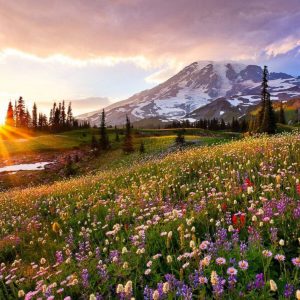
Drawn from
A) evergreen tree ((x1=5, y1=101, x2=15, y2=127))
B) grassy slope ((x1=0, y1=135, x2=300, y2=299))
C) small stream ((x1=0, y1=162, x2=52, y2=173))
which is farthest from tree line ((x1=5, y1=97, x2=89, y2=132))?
grassy slope ((x1=0, y1=135, x2=300, y2=299))

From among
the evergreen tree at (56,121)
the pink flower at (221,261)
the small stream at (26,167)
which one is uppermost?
the evergreen tree at (56,121)

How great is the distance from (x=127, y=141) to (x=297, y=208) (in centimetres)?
5357

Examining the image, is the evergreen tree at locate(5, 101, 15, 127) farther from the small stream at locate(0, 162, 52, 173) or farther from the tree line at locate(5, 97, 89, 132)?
the small stream at locate(0, 162, 52, 173)

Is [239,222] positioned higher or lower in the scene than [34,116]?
lower

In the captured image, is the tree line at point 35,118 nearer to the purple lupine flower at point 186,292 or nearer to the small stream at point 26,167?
the small stream at point 26,167

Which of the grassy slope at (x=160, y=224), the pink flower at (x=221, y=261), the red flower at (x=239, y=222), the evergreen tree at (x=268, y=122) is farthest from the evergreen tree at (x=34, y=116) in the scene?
the pink flower at (x=221, y=261)

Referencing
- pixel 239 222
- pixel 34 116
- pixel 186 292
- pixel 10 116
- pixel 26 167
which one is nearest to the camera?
pixel 186 292

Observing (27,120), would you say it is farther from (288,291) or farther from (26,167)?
(288,291)

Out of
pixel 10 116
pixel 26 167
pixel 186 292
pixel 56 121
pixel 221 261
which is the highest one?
pixel 10 116

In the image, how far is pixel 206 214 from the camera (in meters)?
6.27

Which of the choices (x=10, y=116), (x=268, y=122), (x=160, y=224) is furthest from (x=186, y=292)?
(x=10, y=116)

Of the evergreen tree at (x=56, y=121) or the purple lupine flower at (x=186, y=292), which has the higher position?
the evergreen tree at (x=56, y=121)

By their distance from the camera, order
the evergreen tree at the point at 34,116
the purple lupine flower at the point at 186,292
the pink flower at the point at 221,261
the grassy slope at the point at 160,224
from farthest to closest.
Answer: the evergreen tree at the point at 34,116, the grassy slope at the point at 160,224, the pink flower at the point at 221,261, the purple lupine flower at the point at 186,292

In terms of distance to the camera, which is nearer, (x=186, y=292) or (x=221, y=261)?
Result: (x=186, y=292)
